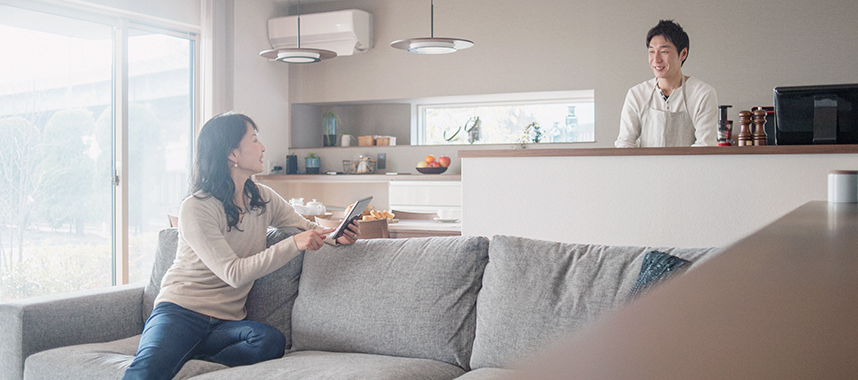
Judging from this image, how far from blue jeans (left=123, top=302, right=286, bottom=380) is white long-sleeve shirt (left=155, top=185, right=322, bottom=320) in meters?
0.05

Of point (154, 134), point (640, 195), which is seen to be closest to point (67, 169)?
point (154, 134)

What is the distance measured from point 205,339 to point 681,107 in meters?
2.33

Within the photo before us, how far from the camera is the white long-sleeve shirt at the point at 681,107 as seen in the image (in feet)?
9.93

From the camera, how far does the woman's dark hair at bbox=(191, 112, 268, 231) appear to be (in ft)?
7.80

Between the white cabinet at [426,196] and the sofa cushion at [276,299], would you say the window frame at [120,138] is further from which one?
the sofa cushion at [276,299]

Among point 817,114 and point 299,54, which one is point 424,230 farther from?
point 817,114

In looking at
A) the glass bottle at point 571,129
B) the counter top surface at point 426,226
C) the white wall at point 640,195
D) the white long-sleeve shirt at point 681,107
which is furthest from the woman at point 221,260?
the glass bottle at point 571,129

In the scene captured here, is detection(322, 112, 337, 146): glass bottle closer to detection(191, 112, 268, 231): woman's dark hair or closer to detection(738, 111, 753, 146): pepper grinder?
detection(191, 112, 268, 231): woman's dark hair

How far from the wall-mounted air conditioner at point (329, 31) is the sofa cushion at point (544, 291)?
3797 millimetres

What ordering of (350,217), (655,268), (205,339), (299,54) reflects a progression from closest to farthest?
(655,268), (205,339), (350,217), (299,54)

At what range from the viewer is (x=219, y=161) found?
241 cm

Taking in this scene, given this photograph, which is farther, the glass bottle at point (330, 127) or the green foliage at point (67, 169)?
the glass bottle at point (330, 127)

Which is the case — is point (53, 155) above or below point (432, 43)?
below

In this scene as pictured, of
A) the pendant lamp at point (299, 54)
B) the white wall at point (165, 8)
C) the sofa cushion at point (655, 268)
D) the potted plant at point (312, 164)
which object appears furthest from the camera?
the potted plant at point (312, 164)
